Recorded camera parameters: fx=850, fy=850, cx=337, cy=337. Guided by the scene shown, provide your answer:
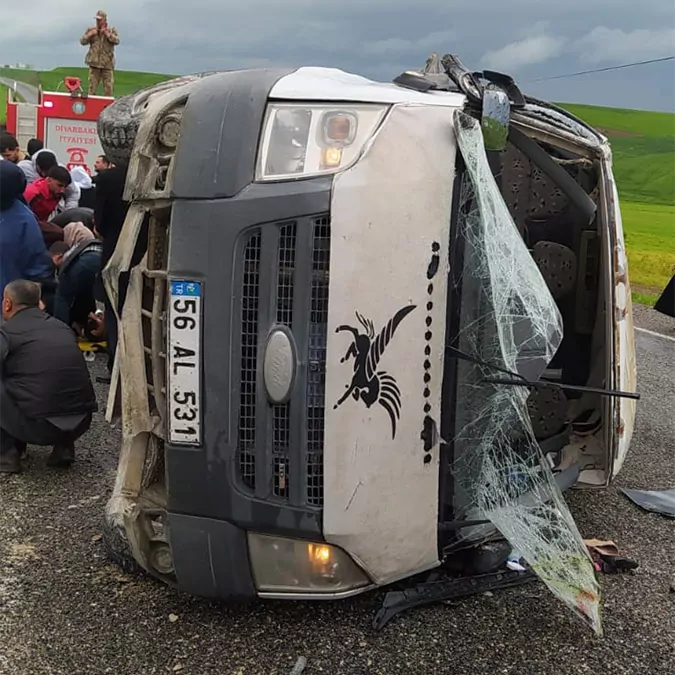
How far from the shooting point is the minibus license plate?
2.61 m

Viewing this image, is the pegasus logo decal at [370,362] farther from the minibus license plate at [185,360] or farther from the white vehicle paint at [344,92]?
the white vehicle paint at [344,92]

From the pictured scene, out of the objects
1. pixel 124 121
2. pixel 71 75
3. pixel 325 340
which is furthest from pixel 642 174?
pixel 325 340

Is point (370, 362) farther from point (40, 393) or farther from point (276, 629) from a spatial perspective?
point (40, 393)

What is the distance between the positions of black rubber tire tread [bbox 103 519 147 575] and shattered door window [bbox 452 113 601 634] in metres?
1.20

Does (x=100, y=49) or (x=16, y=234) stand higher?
(x=100, y=49)

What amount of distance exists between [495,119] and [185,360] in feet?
4.19

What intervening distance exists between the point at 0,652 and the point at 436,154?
6.75 ft

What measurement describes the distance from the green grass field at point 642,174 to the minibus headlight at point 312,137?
190cm

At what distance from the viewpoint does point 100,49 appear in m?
17.7

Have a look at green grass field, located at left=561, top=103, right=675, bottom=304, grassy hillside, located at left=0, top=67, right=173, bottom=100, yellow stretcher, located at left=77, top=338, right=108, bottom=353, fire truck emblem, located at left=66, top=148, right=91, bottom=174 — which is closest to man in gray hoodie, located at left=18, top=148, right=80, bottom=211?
yellow stretcher, located at left=77, top=338, right=108, bottom=353

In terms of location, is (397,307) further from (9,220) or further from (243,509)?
(9,220)

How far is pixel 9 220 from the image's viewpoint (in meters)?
5.66

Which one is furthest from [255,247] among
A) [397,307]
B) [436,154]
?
[436,154]

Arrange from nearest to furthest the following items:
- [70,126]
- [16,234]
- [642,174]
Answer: [16,234]
[70,126]
[642,174]
